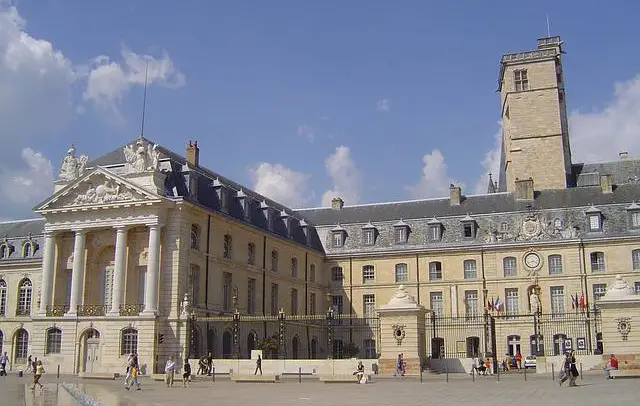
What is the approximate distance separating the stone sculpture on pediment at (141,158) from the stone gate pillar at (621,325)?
23509 millimetres

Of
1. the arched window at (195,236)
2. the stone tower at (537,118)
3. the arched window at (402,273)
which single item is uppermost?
the stone tower at (537,118)

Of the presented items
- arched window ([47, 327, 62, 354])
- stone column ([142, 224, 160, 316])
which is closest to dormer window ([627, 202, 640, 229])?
stone column ([142, 224, 160, 316])

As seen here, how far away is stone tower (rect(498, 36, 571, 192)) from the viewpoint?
55875 millimetres

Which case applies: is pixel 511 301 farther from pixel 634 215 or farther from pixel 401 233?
pixel 634 215

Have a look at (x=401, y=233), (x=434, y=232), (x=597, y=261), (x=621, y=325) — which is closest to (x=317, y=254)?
(x=401, y=233)

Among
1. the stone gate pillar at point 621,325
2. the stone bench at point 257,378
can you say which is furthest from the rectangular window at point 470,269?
the stone bench at point 257,378

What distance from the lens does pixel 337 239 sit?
55.2 m

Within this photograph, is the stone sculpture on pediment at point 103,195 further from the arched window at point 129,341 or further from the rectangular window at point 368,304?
the rectangular window at point 368,304

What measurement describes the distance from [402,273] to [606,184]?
15.3 m

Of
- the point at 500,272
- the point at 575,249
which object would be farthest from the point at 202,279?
the point at 575,249

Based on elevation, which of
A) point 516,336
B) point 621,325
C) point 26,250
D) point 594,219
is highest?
point 594,219

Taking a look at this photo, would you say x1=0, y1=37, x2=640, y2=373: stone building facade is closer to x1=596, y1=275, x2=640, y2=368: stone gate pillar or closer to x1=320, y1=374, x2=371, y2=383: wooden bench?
x1=320, y1=374, x2=371, y2=383: wooden bench

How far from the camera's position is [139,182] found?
3916 centimetres

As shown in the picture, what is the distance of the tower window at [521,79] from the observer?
192ft
